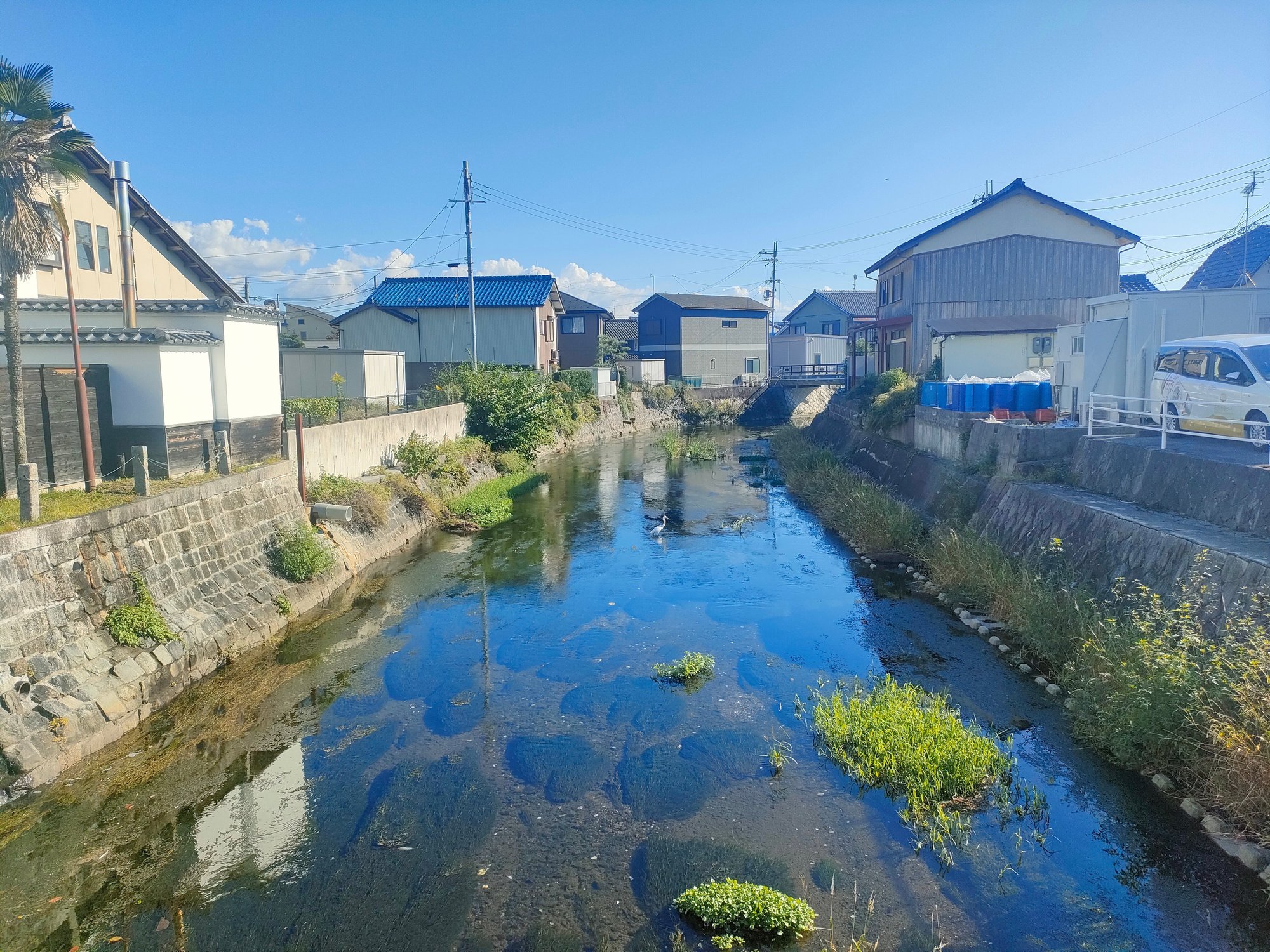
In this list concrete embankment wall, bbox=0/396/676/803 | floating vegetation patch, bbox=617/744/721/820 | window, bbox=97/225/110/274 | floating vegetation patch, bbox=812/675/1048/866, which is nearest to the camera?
floating vegetation patch, bbox=812/675/1048/866

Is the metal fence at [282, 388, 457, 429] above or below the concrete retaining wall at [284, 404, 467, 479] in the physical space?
above

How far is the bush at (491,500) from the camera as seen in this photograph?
67.7 ft

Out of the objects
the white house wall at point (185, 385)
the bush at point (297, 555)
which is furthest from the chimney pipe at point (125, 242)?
the bush at point (297, 555)

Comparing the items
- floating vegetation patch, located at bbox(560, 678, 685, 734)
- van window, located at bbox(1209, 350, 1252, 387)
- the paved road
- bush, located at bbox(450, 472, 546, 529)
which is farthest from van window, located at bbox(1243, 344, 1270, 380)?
bush, located at bbox(450, 472, 546, 529)

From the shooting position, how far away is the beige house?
56.6 ft

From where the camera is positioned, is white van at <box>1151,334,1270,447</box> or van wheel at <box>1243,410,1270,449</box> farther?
white van at <box>1151,334,1270,447</box>

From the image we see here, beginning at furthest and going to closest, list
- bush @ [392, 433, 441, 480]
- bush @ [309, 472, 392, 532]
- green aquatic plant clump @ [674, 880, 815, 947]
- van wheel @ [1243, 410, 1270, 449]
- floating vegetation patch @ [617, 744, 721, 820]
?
bush @ [392, 433, 441, 480], bush @ [309, 472, 392, 532], van wheel @ [1243, 410, 1270, 449], floating vegetation patch @ [617, 744, 721, 820], green aquatic plant clump @ [674, 880, 815, 947]

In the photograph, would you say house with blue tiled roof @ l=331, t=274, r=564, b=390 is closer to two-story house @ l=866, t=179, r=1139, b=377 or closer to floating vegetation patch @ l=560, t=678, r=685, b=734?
two-story house @ l=866, t=179, r=1139, b=377

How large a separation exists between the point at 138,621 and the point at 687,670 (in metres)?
6.83

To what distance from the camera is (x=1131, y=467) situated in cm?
1260

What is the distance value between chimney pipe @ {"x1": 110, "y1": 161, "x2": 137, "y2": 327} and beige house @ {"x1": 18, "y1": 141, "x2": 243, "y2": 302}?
0.45 m

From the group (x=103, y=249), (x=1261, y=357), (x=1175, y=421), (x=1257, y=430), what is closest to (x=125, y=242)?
(x=103, y=249)

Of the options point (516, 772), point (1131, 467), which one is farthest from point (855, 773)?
point (1131, 467)

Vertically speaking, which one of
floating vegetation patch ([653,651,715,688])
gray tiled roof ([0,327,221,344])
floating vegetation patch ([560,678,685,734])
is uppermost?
gray tiled roof ([0,327,221,344])
